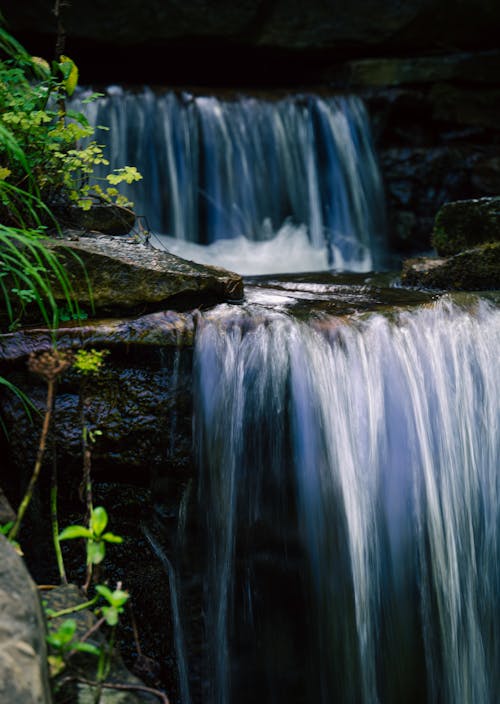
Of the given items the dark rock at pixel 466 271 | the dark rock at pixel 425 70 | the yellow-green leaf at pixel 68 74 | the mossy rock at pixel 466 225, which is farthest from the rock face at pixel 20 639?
the dark rock at pixel 425 70

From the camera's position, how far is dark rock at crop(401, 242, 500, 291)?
149 inches

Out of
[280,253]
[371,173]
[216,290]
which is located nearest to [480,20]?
[371,173]

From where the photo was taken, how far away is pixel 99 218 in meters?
3.58

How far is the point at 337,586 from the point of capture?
8.91 feet

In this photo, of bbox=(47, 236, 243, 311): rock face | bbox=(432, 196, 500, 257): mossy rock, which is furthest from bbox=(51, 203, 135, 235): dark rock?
bbox=(432, 196, 500, 257): mossy rock

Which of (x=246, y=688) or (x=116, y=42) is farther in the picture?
(x=116, y=42)

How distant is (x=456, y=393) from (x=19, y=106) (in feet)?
7.47

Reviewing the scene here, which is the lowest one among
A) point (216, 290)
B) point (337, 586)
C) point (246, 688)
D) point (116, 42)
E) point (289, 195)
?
point (246, 688)

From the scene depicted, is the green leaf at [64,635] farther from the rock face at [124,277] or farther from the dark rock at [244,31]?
the dark rock at [244,31]

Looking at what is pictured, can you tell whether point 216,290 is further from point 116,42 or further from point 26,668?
point 116,42

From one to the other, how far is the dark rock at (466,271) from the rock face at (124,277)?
1578 mm

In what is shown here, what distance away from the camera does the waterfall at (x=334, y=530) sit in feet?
8.86

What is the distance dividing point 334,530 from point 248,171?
4354 millimetres

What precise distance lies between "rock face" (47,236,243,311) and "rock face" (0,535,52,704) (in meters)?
1.48
